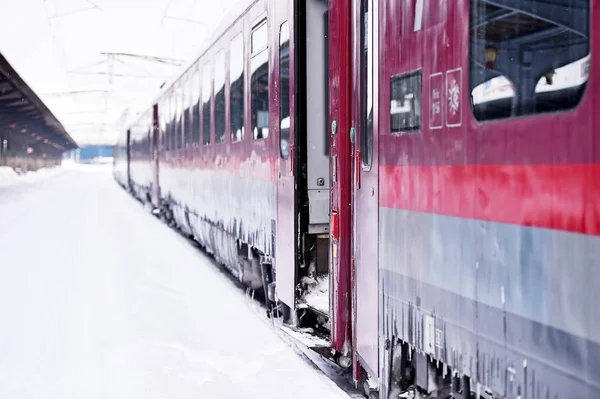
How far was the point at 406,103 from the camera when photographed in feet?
10.4

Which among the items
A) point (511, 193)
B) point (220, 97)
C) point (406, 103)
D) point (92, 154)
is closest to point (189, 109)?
point (220, 97)

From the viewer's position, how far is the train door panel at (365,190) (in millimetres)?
3625

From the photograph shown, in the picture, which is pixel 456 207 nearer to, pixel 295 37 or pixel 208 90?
pixel 295 37

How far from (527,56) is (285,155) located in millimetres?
3242

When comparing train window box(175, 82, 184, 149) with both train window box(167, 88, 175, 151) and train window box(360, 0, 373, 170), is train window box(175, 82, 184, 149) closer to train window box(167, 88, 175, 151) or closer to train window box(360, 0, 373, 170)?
train window box(167, 88, 175, 151)

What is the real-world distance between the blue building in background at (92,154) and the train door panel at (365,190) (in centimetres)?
10283

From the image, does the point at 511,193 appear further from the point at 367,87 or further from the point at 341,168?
the point at 341,168

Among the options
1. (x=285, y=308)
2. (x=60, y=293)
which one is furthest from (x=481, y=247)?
(x=60, y=293)

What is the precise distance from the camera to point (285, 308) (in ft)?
18.9

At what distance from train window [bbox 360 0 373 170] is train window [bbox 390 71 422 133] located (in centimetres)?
37

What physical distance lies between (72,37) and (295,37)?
18.8 meters

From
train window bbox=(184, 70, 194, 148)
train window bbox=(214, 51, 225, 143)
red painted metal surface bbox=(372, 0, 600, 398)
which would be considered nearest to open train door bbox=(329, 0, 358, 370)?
red painted metal surface bbox=(372, 0, 600, 398)

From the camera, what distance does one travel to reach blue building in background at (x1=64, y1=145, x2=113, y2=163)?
105794 mm

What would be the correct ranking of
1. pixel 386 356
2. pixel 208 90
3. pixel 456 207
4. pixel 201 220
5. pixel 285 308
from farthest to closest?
pixel 201 220, pixel 208 90, pixel 285 308, pixel 386 356, pixel 456 207
